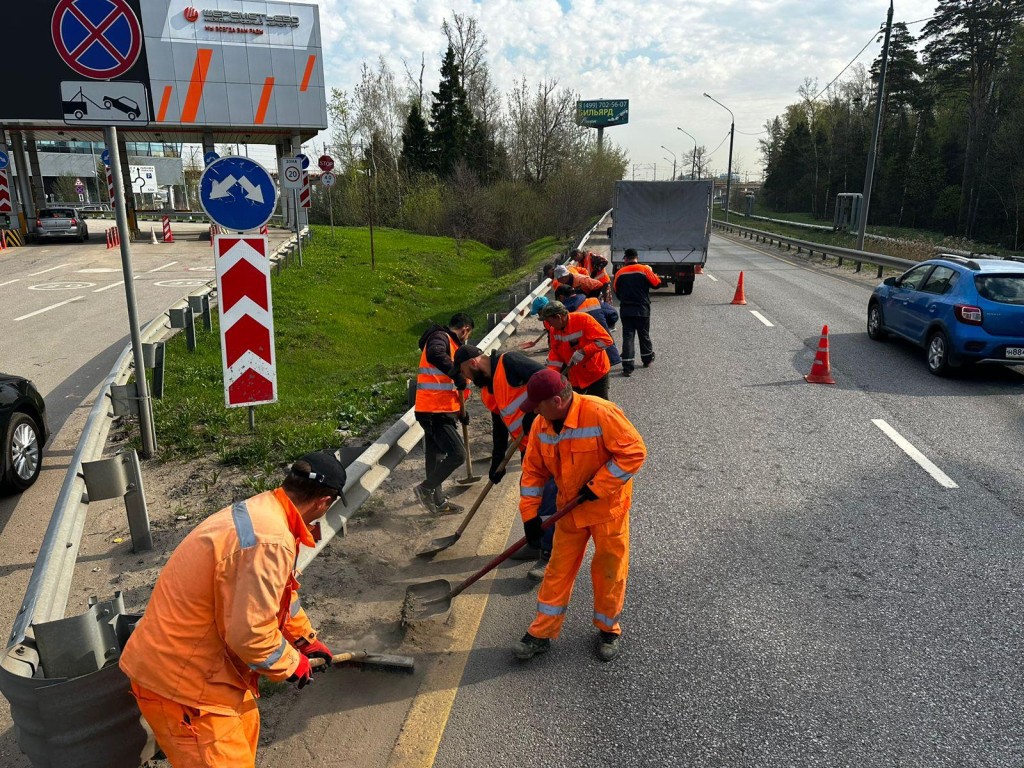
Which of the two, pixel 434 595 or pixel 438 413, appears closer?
pixel 434 595

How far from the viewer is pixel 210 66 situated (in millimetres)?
29406

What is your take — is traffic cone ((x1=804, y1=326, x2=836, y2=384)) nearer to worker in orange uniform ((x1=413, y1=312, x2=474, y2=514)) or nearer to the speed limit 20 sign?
worker in orange uniform ((x1=413, y1=312, x2=474, y2=514))

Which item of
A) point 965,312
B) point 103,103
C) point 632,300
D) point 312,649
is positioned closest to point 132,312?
point 103,103

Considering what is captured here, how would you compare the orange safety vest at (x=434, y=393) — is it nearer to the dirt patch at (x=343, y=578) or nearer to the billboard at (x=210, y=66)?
the dirt patch at (x=343, y=578)

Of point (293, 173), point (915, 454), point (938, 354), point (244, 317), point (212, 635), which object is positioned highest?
point (293, 173)

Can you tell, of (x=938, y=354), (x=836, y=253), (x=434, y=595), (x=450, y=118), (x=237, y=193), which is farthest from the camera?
(x=450, y=118)

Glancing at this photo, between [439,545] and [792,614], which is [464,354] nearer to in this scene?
[439,545]

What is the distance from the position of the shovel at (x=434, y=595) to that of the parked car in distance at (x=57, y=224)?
29.4 m

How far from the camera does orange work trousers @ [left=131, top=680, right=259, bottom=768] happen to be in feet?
8.22

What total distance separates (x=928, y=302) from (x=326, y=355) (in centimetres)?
967

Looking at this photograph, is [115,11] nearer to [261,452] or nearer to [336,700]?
[261,452]

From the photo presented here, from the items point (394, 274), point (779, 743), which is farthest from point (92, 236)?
point (779, 743)

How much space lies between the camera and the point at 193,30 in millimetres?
29125

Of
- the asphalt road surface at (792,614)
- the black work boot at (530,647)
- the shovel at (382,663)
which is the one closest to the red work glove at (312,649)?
the shovel at (382,663)
